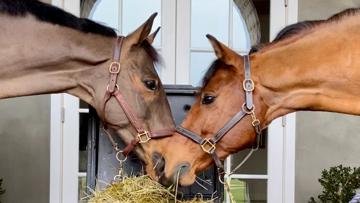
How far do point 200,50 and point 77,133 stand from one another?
95 centimetres

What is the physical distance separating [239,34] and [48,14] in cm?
174

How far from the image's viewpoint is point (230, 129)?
8.21ft

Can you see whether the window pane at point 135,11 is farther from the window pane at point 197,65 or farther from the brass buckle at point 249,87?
the brass buckle at point 249,87

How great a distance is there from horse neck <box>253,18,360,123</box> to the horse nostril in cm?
49

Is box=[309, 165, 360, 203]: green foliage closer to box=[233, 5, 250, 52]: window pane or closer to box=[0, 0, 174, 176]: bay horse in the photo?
box=[233, 5, 250, 52]: window pane

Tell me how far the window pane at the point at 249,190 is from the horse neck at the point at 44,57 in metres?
1.70

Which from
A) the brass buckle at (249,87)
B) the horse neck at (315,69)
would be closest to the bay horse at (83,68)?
the brass buckle at (249,87)

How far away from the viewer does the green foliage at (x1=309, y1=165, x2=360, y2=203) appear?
367 centimetres

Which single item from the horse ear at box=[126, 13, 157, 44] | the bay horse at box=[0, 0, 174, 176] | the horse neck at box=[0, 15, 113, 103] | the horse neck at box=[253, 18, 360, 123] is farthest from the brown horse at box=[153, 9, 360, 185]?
the horse neck at box=[0, 15, 113, 103]

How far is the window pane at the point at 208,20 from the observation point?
13.3 ft

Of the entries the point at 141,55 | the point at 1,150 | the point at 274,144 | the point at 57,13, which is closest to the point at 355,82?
the point at 141,55

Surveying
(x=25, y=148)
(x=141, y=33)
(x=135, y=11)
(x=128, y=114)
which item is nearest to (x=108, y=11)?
(x=135, y=11)

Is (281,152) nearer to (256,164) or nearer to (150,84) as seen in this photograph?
(256,164)

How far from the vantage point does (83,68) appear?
263 centimetres
